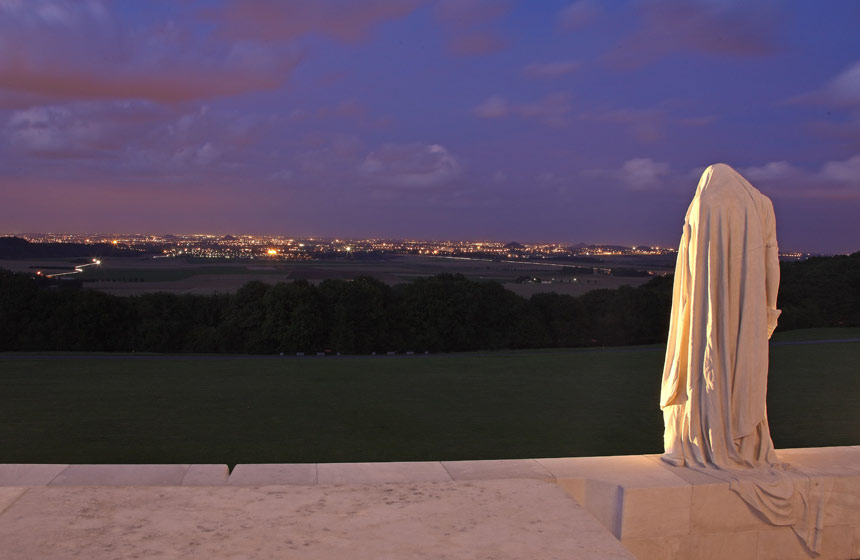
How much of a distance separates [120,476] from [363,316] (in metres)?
28.9

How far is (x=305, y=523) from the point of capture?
11.0 feet

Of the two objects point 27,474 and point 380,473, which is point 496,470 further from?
point 27,474

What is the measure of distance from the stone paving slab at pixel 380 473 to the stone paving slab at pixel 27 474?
2013 mm

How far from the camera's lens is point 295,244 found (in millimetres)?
124438

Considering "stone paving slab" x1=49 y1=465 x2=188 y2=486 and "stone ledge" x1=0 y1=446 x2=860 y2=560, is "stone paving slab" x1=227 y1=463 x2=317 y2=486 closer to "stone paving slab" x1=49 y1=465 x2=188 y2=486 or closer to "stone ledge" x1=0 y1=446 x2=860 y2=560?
"stone ledge" x1=0 y1=446 x2=860 y2=560

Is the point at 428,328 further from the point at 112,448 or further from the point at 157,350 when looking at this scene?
the point at 112,448

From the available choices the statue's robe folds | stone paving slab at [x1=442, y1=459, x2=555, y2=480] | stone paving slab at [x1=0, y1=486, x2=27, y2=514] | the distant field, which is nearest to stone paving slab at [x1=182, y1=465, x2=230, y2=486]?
stone paving slab at [x1=0, y1=486, x2=27, y2=514]

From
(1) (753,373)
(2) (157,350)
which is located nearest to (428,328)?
(2) (157,350)

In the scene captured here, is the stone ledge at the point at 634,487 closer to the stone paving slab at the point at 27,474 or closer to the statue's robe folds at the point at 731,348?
the stone paving slab at the point at 27,474

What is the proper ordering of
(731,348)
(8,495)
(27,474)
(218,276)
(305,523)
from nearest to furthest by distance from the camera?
(305,523) < (8,495) < (27,474) < (731,348) < (218,276)

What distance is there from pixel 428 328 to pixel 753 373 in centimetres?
2940

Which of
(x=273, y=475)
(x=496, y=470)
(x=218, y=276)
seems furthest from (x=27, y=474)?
(x=218, y=276)

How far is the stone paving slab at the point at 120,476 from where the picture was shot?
4695 millimetres

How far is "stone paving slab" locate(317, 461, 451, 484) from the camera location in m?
4.75
